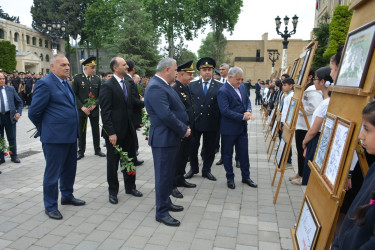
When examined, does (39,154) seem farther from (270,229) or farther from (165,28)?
(165,28)

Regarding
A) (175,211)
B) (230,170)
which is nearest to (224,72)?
(230,170)

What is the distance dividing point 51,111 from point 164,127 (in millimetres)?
1660

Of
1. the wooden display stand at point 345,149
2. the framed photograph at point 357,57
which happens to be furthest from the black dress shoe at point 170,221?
the framed photograph at point 357,57

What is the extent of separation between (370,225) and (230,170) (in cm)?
396

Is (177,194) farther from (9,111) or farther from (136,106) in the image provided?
(9,111)

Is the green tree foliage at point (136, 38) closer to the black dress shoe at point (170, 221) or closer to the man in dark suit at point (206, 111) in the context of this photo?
the man in dark suit at point (206, 111)

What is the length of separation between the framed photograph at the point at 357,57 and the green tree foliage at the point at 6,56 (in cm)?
4223

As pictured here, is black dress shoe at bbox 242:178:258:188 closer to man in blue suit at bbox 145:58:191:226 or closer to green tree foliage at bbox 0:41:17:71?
man in blue suit at bbox 145:58:191:226

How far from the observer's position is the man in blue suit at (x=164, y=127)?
12.2 feet

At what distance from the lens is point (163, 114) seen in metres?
3.69

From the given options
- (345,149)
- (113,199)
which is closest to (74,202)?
(113,199)

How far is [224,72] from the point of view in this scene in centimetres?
836

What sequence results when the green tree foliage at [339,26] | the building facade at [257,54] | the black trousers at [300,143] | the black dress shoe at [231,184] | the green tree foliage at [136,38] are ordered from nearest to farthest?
the black dress shoe at [231,184]
the black trousers at [300,143]
the green tree foliage at [339,26]
the green tree foliage at [136,38]
the building facade at [257,54]

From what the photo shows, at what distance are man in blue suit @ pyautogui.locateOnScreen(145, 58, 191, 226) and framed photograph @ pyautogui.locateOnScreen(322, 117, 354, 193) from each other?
1.86 m
